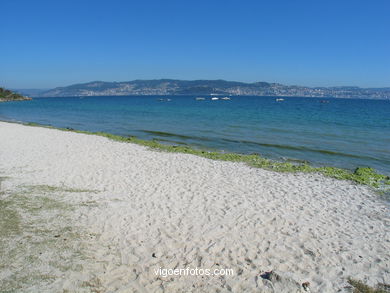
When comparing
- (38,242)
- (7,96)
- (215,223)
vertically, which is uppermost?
(7,96)

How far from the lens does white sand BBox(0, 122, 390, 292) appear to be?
5.84 m

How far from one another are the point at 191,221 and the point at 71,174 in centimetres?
642

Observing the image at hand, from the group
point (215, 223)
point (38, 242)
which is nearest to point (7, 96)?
point (38, 242)

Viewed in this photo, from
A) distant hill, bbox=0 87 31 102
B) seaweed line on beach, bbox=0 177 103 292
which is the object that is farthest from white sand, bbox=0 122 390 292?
distant hill, bbox=0 87 31 102

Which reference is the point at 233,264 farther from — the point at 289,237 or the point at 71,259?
the point at 71,259

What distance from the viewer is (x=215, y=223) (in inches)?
317

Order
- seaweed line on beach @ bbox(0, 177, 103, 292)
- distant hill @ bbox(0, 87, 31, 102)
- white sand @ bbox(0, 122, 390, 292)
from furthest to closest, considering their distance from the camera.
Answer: distant hill @ bbox(0, 87, 31, 102) < white sand @ bbox(0, 122, 390, 292) < seaweed line on beach @ bbox(0, 177, 103, 292)

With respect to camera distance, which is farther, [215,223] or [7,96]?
[7,96]

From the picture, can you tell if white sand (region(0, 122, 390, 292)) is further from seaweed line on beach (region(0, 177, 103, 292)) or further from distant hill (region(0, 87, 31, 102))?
distant hill (region(0, 87, 31, 102))

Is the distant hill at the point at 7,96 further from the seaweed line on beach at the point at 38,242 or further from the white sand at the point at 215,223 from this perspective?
the seaweed line on beach at the point at 38,242

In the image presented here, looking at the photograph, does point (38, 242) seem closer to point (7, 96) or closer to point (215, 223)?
point (215, 223)

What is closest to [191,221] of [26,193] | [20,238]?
[20,238]

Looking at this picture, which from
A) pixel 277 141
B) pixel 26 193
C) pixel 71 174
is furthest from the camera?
pixel 277 141

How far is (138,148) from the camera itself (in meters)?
18.3
